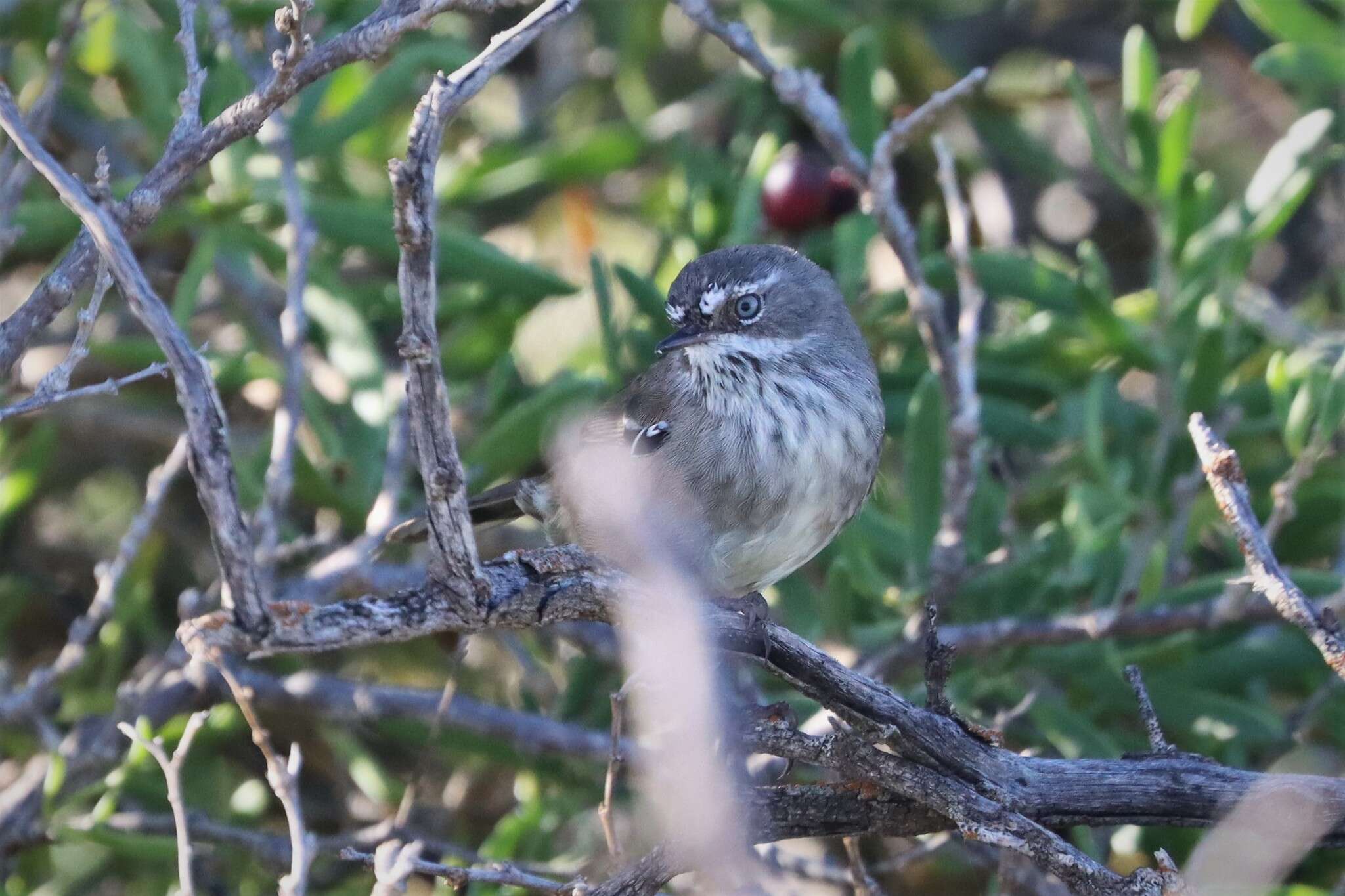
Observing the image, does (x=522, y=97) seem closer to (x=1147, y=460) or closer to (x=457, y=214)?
(x=457, y=214)

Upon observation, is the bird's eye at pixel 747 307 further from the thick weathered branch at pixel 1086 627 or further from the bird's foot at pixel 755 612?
the thick weathered branch at pixel 1086 627

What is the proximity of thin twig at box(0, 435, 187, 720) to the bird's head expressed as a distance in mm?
1561

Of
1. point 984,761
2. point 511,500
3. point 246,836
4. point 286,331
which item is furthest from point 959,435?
point 246,836

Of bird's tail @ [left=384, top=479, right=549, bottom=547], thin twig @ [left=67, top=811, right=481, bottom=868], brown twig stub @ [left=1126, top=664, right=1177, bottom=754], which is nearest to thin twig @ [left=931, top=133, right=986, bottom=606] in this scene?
bird's tail @ [left=384, top=479, right=549, bottom=547]

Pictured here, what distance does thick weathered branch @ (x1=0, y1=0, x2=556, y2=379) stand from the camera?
9.32 ft

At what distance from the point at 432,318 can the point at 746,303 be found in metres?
2.58

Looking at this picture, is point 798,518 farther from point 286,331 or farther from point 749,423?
point 286,331

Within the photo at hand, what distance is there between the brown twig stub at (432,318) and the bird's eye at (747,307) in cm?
222

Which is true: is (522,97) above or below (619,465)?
above

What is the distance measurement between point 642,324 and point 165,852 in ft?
8.43

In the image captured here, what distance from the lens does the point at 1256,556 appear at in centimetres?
318

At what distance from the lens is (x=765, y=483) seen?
4316mm

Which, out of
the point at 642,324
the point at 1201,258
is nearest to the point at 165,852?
the point at 642,324

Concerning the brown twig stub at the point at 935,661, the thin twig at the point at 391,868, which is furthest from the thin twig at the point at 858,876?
the thin twig at the point at 391,868
